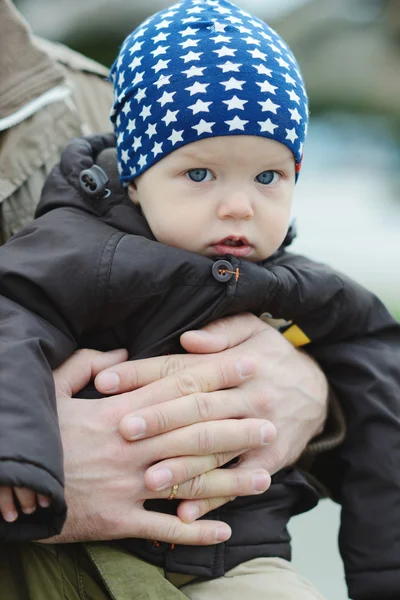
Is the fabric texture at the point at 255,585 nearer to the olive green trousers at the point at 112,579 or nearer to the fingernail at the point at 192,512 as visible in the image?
the olive green trousers at the point at 112,579

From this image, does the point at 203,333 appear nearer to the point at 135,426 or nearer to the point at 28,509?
the point at 135,426

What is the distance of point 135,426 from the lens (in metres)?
1.09

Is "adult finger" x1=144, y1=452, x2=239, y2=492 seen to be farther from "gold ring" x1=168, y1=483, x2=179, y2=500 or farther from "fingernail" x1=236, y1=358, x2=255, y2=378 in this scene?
"fingernail" x1=236, y1=358, x2=255, y2=378

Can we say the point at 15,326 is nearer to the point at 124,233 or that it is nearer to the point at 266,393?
the point at 124,233

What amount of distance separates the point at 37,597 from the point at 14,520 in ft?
0.54

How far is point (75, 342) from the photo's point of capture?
116 centimetres

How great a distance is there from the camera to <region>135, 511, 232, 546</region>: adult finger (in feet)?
3.60

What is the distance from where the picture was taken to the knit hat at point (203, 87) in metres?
1.14

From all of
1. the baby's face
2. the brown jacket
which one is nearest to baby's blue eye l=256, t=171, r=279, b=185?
the baby's face

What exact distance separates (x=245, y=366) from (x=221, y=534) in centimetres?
26

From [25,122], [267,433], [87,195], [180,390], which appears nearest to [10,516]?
[180,390]

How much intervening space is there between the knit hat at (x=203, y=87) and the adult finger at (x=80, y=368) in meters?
0.30

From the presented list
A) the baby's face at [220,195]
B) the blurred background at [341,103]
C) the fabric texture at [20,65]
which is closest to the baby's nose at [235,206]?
the baby's face at [220,195]

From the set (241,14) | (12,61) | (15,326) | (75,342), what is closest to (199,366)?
(75,342)
